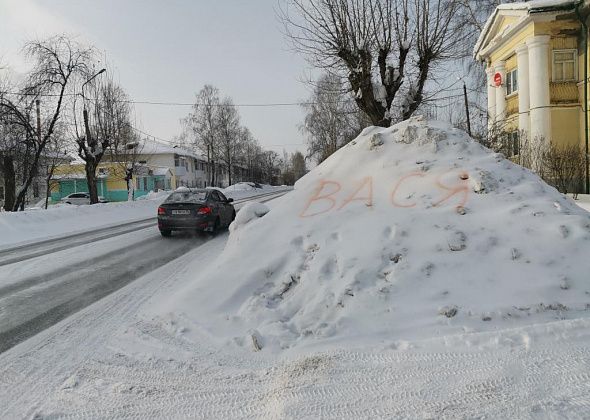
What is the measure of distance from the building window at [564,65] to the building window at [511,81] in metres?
2.39

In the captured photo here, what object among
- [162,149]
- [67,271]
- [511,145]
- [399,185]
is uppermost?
[162,149]

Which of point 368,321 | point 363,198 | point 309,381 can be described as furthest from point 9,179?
point 309,381

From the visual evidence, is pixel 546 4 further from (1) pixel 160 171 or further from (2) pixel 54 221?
(1) pixel 160 171

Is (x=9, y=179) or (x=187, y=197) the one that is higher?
(x=9, y=179)

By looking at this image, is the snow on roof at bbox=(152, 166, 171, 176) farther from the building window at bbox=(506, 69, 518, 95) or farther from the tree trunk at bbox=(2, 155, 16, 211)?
the building window at bbox=(506, 69, 518, 95)

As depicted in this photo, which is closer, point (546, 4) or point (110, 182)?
point (546, 4)

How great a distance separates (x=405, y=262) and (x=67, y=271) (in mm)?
6385

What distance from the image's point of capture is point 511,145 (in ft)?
62.9

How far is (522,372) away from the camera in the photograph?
3053 millimetres

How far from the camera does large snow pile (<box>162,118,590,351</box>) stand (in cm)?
386

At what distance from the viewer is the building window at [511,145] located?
59.5ft

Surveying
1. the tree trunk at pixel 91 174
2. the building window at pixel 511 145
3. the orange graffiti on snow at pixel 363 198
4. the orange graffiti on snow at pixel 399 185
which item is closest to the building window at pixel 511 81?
the building window at pixel 511 145

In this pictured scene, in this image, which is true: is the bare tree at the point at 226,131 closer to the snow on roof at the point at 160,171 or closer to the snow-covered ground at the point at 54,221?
the snow on roof at the point at 160,171

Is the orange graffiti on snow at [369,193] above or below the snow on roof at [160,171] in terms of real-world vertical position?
below
